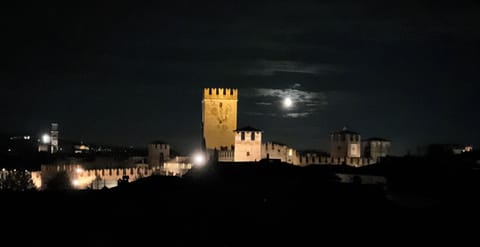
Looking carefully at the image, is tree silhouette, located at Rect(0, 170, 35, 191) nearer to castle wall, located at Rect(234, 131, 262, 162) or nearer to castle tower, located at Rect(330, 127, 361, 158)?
castle wall, located at Rect(234, 131, 262, 162)

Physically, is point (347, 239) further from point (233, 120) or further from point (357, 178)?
point (233, 120)

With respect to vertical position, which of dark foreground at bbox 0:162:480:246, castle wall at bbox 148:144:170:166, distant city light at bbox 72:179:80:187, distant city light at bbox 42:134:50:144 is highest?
distant city light at bbox 42:134:50:144

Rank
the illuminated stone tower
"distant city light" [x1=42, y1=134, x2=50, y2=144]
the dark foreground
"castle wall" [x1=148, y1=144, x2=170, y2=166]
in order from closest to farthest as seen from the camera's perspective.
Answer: the dark foreground < the illuminated stone tower < "castle wall" [x1=148, y1=144, x2=170, y2=166] < "distant city light" [x1=42, y1=134, x2=50, y2=144]

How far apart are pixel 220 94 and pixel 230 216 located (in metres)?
37.8

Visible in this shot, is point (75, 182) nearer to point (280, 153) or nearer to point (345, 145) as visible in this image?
point (280, 153)

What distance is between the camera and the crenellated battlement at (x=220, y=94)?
55.2 meters

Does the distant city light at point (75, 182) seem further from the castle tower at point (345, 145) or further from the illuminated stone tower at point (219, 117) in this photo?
the castle tower at point (345, 145)

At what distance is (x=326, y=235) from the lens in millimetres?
16203

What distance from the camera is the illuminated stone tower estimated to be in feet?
176

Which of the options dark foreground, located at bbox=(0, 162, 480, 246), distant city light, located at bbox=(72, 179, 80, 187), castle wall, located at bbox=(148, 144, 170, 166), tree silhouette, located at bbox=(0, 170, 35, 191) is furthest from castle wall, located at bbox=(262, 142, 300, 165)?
dark foreground, located at bbox=(0, 162, 480, 246)

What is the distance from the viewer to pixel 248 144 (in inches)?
1890

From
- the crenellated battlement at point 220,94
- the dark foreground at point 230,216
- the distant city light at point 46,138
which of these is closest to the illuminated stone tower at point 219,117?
the crenellated battlement at point 220,94

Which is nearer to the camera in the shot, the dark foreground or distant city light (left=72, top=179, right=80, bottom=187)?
the dark foreground

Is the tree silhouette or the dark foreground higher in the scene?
the dark foreground
